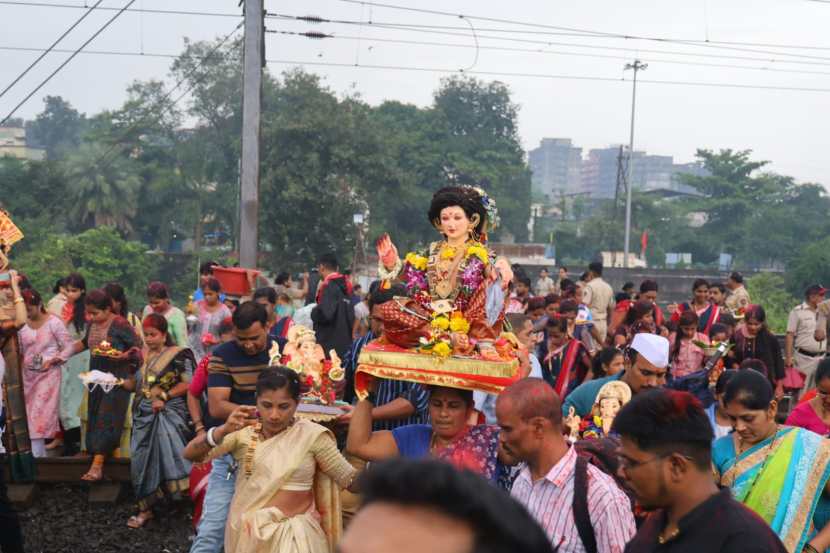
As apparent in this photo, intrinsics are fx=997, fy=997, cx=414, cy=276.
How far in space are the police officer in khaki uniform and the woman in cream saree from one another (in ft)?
29.4

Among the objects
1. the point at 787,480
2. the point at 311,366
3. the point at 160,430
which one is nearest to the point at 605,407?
the point at 787,480

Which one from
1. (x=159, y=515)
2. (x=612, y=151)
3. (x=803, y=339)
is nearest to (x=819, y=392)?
(x=159, y=515)

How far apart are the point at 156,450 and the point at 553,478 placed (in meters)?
5.37

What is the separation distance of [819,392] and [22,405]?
635cm

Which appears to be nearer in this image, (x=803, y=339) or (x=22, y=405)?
(x=22, y=405)

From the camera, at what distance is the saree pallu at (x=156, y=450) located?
8305 millimetres

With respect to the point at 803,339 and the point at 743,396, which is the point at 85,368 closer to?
the point at 743,396

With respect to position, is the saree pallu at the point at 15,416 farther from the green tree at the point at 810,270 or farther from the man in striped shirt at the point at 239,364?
the green tree at the point at 810,270

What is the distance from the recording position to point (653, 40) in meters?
21.2

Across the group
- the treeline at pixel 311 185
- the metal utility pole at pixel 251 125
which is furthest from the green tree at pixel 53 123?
the metal utility pole at pixel 251 125

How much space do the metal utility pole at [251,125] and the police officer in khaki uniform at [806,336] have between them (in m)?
7.04

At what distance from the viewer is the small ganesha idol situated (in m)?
6.03

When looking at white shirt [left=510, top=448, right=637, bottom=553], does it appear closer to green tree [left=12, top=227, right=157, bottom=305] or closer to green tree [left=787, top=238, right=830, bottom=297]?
green tree [left=12, top=227, right=157, bottom=305]


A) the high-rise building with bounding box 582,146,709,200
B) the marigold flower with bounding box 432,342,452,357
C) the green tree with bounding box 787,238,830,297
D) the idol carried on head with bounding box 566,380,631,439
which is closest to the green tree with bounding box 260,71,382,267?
the green tree with bounding box 787,238,830,297
